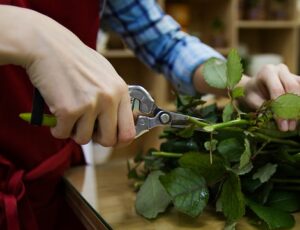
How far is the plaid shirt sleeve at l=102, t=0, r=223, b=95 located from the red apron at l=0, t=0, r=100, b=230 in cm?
23

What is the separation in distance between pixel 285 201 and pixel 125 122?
8.3 inches

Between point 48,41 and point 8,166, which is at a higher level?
point 48,41

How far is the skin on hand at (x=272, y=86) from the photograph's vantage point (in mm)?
555

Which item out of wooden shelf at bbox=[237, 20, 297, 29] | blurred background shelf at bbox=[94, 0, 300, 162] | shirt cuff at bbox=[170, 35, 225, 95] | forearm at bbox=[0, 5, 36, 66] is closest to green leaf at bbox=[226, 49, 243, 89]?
forearm at bbox=[0, 5, 36, 66]

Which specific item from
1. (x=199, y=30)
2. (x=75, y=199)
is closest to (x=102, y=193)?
(x=75, y=199)

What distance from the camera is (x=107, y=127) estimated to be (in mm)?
424

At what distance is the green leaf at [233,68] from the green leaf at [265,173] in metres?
0.11

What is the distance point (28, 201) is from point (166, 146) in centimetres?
21

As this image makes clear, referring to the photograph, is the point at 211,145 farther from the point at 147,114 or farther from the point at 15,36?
the point at 15,36

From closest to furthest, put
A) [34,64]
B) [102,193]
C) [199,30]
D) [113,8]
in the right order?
[34,64], [102,193], [113,8], [199,30]

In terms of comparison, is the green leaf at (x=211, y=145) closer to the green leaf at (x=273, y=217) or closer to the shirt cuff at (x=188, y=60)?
the green leaf at (x=273, y=217)

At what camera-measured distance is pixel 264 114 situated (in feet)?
1.57

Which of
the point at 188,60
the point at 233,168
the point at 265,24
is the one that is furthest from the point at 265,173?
the point at 265,24

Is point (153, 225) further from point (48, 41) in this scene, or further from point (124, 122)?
point (48, 41)
